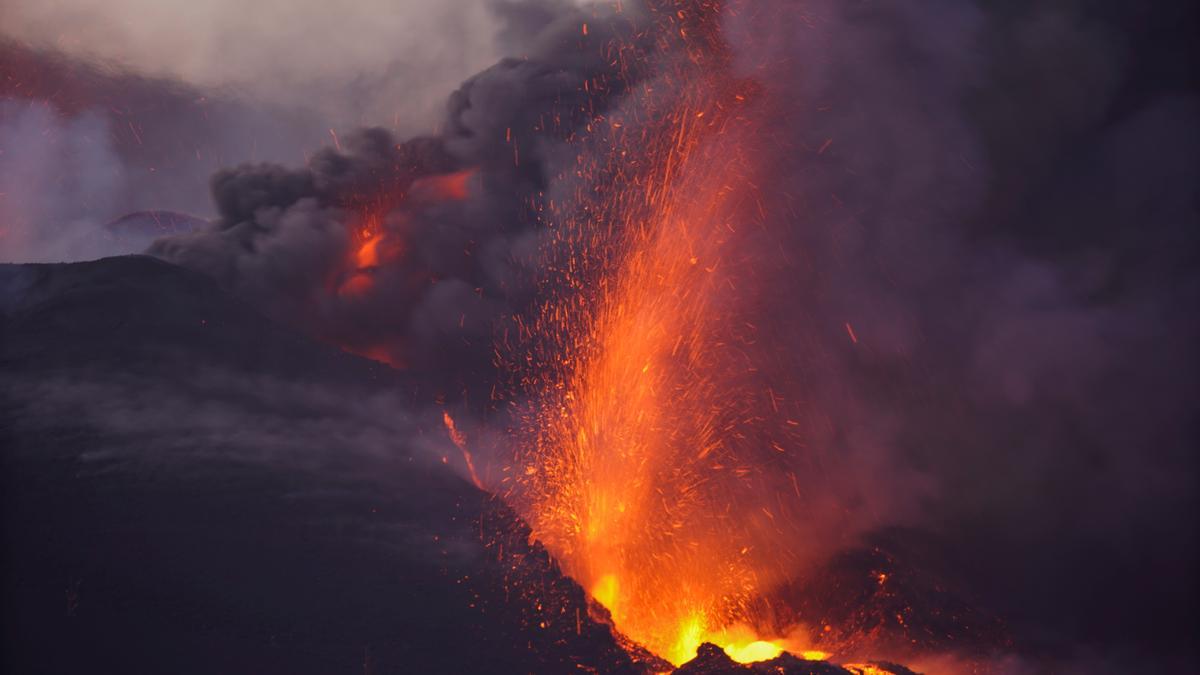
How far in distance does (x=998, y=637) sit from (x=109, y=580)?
12.1 metres

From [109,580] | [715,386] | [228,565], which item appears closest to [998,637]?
[715,386]

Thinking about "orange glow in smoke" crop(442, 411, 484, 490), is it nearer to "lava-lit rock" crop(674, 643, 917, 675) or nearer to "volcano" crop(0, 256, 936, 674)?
"volcano" crop(0, 256, 936, 674)

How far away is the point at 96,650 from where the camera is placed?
4.97m

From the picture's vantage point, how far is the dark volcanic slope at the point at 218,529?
17.8 ft

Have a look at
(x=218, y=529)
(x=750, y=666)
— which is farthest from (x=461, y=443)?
(x=750, y=666)

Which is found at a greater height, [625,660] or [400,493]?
[400,493]

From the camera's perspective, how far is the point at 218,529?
6.91m

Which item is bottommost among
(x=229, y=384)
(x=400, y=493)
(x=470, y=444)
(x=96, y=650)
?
(x=96, y=650)

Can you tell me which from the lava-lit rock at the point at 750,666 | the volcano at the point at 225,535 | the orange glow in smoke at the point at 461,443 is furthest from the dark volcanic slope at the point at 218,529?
the lava-lit rock at the point at 750,666

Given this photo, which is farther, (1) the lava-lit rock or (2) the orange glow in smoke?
(2) the orange glow in smoke

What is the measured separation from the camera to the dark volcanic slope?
5.43 m

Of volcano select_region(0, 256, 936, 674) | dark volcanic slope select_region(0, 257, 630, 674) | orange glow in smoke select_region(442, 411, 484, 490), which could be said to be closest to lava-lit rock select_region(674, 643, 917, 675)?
volcano select_region(0, 256, 936, 674)

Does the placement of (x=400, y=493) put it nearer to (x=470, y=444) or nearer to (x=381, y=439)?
(x=381, y=439)

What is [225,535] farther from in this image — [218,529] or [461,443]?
[461,443]
